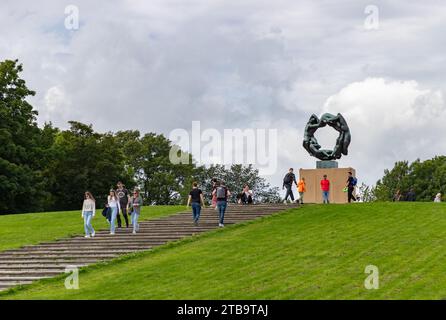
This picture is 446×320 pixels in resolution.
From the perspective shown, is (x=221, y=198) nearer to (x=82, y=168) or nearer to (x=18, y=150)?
(x=18, y=150)

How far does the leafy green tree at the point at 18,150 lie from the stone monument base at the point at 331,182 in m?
28.2

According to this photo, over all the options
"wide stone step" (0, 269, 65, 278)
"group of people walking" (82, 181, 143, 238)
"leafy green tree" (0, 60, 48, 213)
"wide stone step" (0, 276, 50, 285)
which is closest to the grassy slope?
"wide stone step" (0, 276, 50, 285)

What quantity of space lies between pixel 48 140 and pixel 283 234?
1913 inches

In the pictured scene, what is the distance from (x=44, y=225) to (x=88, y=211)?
7763 millimetres

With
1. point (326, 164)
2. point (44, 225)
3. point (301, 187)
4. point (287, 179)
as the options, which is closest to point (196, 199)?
point (287, 179)

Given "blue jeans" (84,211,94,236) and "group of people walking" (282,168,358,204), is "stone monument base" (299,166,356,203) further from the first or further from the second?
"blue jeans" (84,211,94,236)

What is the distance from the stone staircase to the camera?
99.3ft

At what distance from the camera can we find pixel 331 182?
46.2 metres

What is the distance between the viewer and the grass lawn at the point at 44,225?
123 feet

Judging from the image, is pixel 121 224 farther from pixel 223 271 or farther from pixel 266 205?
pixel 223 271

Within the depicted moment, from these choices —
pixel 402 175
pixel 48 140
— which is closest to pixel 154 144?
pixel 48 140

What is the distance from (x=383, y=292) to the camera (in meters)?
22.3

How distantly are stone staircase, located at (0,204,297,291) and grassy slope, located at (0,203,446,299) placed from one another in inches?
50.1

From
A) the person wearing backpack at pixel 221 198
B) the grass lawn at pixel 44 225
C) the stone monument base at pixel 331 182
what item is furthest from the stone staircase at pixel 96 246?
the stone monument base at pixel 331 182
